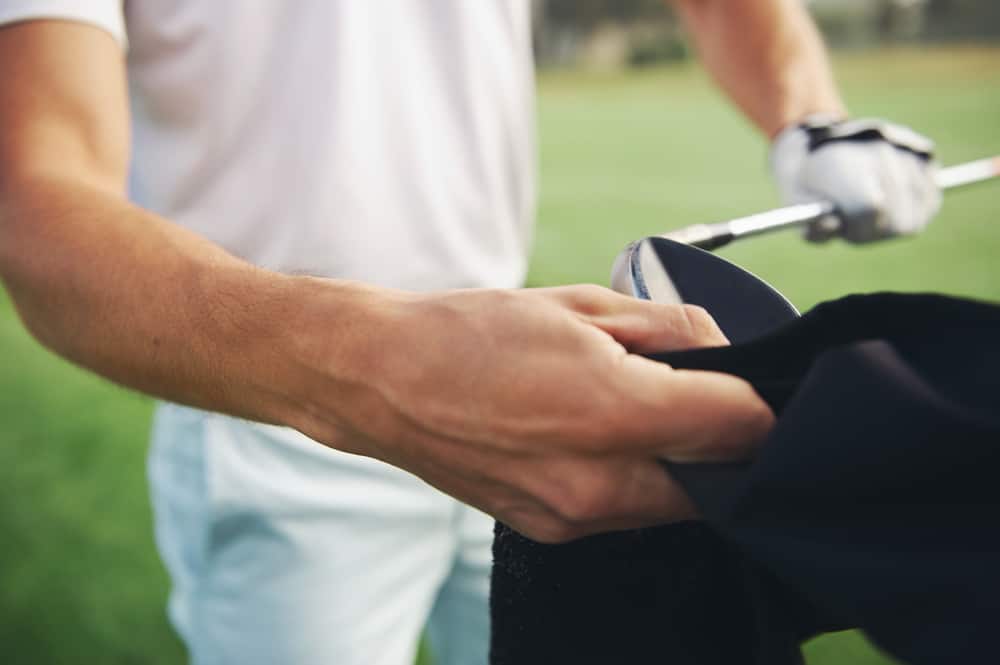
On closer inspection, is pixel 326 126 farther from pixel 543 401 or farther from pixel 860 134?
pixel 860 134

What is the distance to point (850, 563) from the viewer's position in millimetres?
527

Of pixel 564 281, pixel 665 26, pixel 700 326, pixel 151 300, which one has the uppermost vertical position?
pixel 700 326

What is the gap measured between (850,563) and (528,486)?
0.21 meters

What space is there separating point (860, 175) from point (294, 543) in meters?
1.03

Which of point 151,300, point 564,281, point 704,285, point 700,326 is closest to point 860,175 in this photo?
point 704,285

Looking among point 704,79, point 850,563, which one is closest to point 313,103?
point 850,563

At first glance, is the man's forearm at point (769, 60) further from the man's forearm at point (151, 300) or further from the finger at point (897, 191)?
the man's forearm at point (151, 300)

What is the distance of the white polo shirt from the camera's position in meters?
1.14

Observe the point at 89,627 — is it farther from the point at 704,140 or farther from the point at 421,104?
the point at 704,140

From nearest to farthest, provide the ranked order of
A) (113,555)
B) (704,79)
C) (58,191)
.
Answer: (58,191)
(113,555)
(704,79)

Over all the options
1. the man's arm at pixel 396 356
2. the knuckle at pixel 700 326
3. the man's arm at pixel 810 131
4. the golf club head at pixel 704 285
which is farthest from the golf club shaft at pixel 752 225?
the man's arm at pixel 396 356

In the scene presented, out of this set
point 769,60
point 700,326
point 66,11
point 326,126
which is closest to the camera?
point 700,326

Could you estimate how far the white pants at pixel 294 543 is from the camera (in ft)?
3.93

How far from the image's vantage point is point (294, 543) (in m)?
1.20
